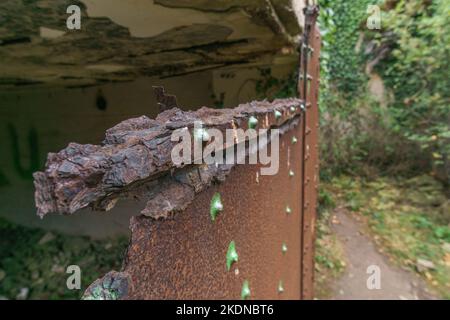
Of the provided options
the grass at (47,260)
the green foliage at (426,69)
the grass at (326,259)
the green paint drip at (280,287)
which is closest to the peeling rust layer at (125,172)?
the green paint drip at (280,287)

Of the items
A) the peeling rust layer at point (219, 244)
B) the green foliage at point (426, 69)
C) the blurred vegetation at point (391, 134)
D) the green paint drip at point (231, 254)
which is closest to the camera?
the peeling rust layer at point (219, 244)

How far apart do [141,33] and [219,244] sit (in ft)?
4.87

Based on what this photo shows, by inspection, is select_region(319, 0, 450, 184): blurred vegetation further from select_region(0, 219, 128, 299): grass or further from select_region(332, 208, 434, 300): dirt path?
select_region(0, 219, 128, 299): grass

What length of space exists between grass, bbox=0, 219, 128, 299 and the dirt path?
9.37ft

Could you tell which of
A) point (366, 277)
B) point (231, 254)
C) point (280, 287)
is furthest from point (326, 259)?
point (231, 254)

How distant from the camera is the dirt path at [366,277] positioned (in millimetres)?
4258

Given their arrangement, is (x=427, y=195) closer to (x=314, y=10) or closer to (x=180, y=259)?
(x=314, y=10)

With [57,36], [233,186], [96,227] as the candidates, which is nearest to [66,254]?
[96,227]

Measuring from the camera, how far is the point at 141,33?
1.91 meters

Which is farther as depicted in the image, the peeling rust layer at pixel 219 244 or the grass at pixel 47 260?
the grass at pixel 47 260

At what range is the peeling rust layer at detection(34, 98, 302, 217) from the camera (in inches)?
16.0

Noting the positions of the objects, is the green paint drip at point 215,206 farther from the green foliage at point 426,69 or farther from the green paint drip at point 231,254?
the green foliage at point 426,69

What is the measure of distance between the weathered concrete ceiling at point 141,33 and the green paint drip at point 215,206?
1.10 metres

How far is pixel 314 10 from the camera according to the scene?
7.48 ft
